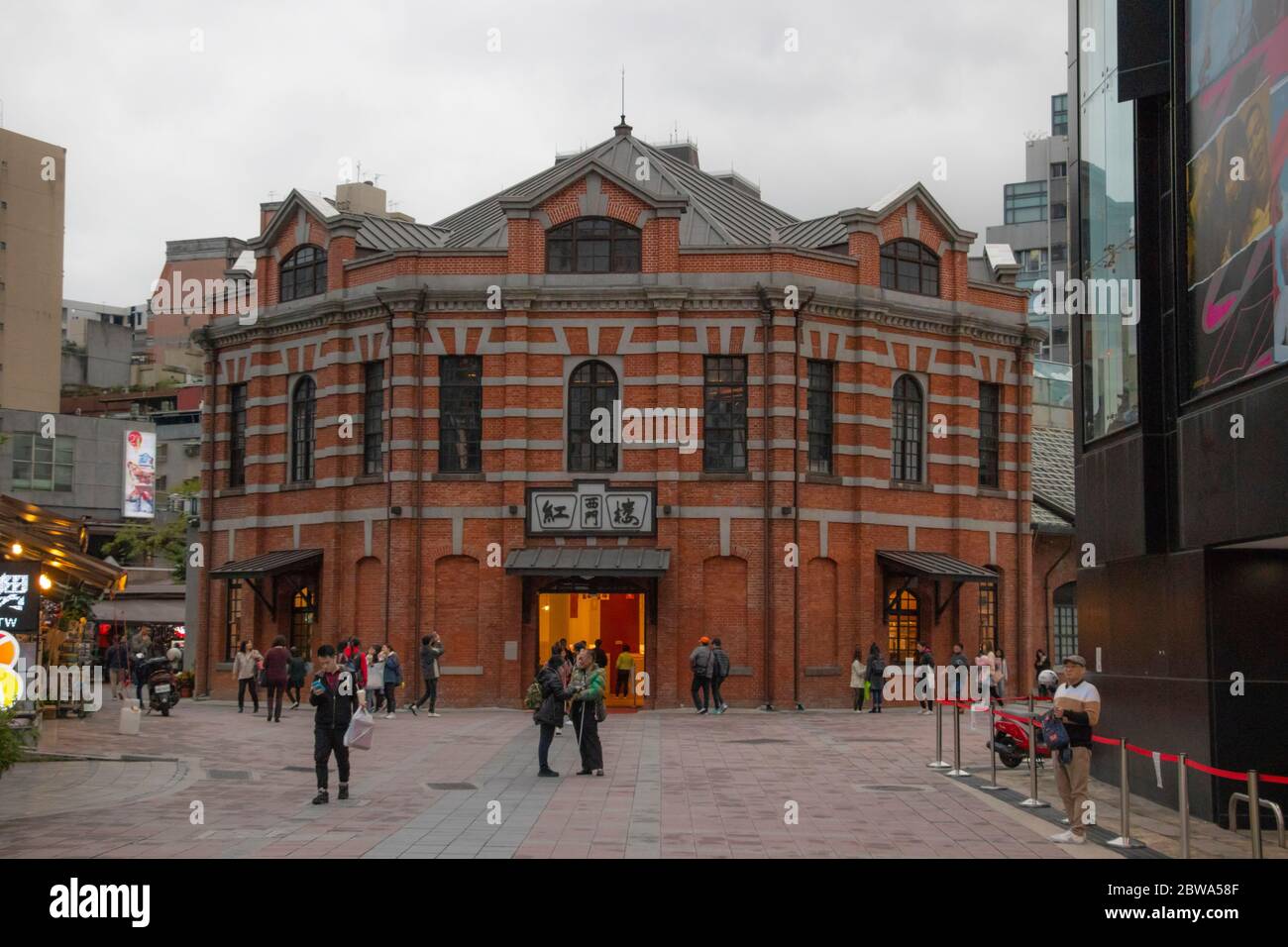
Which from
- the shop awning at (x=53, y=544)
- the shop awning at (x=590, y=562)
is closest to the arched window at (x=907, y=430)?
the shop awning at (x=590, y=562)

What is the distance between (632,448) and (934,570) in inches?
305

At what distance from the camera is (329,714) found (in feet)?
57.6

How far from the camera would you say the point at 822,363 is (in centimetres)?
3647

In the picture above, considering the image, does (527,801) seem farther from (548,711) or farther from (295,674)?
(295,674)

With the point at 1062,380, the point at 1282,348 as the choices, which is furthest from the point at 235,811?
the point at 1062,380

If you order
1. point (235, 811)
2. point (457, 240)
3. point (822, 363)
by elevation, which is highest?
point (457, 240)

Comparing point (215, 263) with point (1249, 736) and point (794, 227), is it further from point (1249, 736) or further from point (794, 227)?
point (1249, 736)

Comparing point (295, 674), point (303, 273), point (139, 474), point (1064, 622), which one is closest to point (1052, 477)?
point (1064, 622)

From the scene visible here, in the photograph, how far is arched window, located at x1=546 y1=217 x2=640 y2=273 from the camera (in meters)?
35.9

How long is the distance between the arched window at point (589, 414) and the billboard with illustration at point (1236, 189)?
62.4 feet

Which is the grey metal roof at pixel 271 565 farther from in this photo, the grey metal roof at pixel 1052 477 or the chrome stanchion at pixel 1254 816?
the chrome stanchion at pixel 1254 816

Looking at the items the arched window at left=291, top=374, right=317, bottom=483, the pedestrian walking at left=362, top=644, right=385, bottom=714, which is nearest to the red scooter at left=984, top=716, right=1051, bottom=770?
the pedestrian walking at left=362, top=644, right=385, bottom=714

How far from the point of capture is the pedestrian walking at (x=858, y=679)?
34531 mm

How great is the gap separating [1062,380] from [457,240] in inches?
1092
